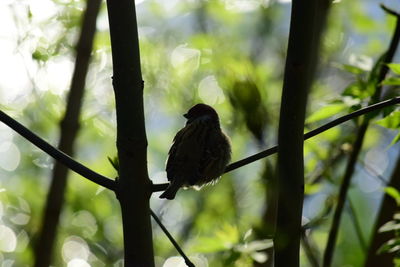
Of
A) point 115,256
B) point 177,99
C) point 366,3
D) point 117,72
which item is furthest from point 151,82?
point 117,72

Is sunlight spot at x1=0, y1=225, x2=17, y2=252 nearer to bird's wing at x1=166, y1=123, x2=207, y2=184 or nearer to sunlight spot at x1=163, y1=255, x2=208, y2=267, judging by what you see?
sunlight spot at x1=163, y1=255, x2=208, y2=267

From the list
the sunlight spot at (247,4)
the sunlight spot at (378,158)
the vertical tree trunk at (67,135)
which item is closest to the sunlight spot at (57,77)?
the vertical tree trunk at (67,135)

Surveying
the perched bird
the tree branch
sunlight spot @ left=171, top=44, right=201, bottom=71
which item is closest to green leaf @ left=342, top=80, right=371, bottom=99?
the tree branch

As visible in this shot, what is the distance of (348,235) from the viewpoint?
759 centimetres

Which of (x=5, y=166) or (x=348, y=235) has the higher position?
(x=5, y=166)

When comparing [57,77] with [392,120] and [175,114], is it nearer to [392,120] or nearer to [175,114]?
[175,114]

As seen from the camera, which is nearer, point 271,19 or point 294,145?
point 294,145

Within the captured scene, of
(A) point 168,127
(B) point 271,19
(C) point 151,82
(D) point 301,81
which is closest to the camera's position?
(D) point 301,81

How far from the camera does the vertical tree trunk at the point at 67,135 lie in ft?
12.5

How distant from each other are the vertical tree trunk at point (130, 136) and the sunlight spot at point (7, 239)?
4570 millimetres

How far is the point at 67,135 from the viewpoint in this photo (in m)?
4.18

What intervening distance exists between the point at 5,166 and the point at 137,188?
16.0 ft

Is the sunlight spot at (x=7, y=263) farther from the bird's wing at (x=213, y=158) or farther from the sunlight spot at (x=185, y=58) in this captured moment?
the bird's wing at (x=213, y=158)

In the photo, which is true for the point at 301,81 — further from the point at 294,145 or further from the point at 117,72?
the point at 117,72
